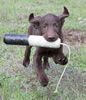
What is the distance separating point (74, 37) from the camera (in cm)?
770

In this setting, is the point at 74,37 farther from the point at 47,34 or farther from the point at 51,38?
the point at 51,38

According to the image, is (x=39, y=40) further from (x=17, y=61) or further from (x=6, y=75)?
(x=17, y=61)

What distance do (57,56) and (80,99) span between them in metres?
0.85

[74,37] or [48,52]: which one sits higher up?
[48,52]

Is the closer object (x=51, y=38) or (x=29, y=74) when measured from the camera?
(x=51, y=38)

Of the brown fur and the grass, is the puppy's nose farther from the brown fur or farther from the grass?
the grass

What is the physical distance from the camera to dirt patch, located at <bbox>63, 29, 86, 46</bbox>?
24.5 feet

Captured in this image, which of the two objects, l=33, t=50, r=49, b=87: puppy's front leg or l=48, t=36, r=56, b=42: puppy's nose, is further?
l=33, t=50, r=49, b=87: puppy's front leg

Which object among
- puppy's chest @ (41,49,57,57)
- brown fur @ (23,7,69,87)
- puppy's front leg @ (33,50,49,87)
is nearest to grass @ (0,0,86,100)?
puppy's front leg @ (33,50,49,87)

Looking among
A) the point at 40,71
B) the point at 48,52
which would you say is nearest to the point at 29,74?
the point at 48,52

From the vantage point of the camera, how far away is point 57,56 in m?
4.46

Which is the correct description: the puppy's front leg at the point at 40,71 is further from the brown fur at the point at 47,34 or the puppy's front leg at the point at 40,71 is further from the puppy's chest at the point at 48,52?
the puppy's chest at the point at 48,52

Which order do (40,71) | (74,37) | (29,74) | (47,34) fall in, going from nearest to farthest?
(47,34), (40,71), (29,74), (74,37)

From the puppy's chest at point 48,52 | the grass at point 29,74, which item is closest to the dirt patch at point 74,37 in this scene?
the grass at point 29,74
